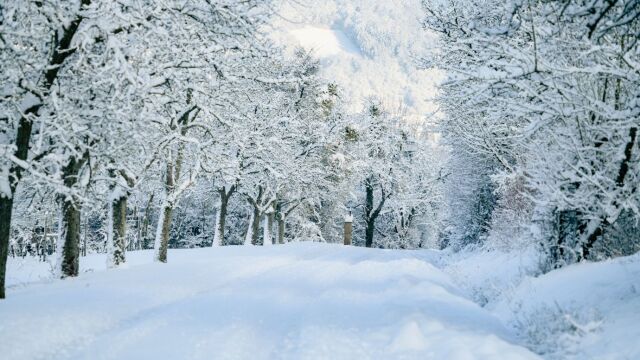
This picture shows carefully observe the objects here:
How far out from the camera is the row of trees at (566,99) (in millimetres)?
5820

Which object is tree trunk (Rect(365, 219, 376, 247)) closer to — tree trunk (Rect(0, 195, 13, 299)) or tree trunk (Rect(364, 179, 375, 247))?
tree trunk (Rect(364, 179, 375, 247))

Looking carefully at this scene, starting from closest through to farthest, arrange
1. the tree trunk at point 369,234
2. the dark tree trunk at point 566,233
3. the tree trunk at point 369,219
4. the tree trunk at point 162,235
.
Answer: the dark tree trunk at point 566,233 < the tree trunk at point 162,235 < the tree trunk at point 369,234 < the tree trunk at point 369,219

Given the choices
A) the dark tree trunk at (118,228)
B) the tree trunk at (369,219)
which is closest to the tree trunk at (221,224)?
the tree trunk at (369,219)

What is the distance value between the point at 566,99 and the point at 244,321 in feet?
17.3

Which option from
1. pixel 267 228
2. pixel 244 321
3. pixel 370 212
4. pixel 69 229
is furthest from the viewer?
pixel 370 212

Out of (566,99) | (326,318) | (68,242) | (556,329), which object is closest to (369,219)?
(68,242)

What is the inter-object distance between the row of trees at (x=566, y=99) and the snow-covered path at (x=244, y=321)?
2550mm

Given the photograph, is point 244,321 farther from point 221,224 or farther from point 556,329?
point 221,224

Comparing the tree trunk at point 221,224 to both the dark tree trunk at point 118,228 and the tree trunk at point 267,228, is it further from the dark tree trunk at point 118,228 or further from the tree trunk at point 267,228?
the dark tree trunk at point 118,228

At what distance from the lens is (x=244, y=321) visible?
726cm

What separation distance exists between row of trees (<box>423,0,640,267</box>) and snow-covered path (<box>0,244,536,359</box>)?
255cm

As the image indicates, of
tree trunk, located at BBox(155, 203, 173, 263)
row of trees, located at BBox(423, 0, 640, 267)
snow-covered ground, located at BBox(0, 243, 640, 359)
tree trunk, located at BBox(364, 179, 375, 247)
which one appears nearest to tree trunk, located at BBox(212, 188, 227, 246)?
tree trunk, located at BBox(155, 203, 173, 263)

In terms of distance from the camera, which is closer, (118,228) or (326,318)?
(326,318)

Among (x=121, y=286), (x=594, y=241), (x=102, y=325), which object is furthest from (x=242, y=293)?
(x=594, y=241)
